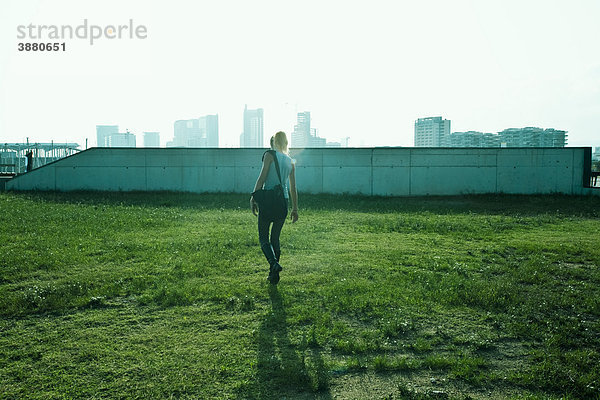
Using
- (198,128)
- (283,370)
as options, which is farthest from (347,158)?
(198,128)

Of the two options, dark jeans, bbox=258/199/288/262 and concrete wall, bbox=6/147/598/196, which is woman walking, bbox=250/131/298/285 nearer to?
dark jeans, bbox=258/199/288/262

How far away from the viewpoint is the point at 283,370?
3893mm

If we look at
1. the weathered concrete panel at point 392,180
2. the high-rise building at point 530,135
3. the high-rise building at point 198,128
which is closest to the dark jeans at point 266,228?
the weathered concrete panel at point 392,180

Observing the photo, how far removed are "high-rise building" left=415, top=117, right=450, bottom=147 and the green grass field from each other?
54.8 m

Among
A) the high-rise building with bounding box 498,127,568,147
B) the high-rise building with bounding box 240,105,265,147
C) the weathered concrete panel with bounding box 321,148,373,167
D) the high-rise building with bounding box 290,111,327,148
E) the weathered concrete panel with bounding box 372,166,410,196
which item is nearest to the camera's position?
the weathered concrete panel with bounding box 372,166,410,196

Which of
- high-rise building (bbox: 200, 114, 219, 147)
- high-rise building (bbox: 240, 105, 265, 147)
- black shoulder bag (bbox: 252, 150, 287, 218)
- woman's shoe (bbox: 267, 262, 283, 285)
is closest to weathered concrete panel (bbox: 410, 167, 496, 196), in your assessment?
black shoulder bag (bbox: 252, 150, 287, 218)

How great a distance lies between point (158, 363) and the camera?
402 centimetres

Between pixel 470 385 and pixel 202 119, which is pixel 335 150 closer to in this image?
pixel 470 385

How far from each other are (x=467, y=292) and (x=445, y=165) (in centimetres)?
1640

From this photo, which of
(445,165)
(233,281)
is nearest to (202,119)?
(445,165)

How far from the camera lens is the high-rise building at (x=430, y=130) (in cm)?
6347

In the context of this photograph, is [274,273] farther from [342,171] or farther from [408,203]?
[342,171]

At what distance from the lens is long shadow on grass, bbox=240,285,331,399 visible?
3586mm

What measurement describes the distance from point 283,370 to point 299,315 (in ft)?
4.26
